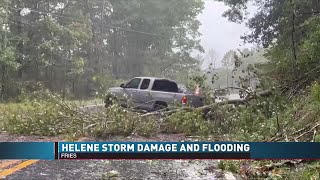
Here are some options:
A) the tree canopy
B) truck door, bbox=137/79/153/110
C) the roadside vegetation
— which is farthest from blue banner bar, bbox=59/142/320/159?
the tree canopy

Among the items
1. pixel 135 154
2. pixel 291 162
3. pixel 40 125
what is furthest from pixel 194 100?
pixel 135 154

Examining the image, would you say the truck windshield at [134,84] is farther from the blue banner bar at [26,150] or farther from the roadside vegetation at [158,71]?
the blue banner bar at [26,150]

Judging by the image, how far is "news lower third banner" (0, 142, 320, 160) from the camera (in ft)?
13.0

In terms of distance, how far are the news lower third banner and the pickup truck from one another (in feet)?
19.9

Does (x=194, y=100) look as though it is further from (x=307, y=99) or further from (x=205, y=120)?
(x=307, y=99)

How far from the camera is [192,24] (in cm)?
3153

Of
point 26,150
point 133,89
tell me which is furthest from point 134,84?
point 26,150

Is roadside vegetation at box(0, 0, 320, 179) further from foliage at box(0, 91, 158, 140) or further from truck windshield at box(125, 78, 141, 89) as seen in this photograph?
truck windshield at box(125, 78, 141, 89)

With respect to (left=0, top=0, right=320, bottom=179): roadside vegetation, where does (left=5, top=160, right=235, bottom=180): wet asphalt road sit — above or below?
below

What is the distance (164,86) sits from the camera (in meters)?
12.5

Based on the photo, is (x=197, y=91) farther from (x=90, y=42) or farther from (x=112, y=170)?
(x=90, y=42)

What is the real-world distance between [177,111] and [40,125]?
10.3 feet

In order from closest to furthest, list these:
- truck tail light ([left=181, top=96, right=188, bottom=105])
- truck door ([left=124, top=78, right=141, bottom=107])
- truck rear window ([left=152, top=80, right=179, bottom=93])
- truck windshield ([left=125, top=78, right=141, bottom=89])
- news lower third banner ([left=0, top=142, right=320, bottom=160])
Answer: news lower third banner ([left=0, top=142, right=320, bottom=160]) < truck tail light ([left=181, top=96, right=188, bottom=105]) < truck rear window ([left=152, top=80, right=179, bottom=93]) < truck door ([left=124, top=78, right=141, bottom=107]) < truck windshield ([left=125, top=78, right=141, bottom=89])

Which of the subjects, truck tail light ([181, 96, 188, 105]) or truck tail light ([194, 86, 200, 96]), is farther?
truck tail light ([181, 96, 188, 105])
